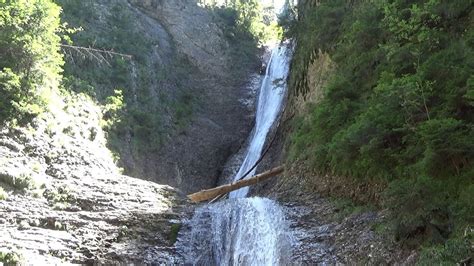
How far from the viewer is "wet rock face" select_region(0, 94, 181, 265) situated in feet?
30.7

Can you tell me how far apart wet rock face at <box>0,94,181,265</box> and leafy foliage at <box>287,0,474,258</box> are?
449 cm

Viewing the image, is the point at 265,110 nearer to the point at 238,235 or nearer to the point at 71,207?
the point at 238,235

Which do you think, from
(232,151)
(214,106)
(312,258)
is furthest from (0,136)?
(214,106)

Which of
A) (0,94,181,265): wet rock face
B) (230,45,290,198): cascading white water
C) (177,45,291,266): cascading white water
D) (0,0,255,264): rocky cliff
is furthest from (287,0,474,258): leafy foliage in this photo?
(230,45,290,198): cascading white water

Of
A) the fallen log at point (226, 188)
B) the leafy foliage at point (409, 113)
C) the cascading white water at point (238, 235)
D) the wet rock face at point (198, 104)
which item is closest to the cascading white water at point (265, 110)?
the wet rock face at point (198, 104)

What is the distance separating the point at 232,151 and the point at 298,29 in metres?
10.3

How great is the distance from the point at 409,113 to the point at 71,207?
762cm

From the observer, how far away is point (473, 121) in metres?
6.92

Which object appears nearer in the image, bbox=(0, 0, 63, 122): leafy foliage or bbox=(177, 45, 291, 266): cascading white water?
bbox=(177, 45, 291, 266): cascading white water

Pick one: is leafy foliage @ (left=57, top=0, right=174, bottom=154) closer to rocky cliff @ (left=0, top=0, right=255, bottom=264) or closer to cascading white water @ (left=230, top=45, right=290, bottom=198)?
rocky cliff @ (left=0, top=0, right=255, bottom=264)

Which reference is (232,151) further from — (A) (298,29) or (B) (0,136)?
(B) (0,136)

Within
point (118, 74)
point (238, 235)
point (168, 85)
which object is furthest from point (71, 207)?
point (168, 85)

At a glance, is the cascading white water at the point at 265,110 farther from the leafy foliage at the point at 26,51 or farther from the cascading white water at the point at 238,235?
the leafy foliage at the point at 26,51

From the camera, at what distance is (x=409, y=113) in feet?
24.7
